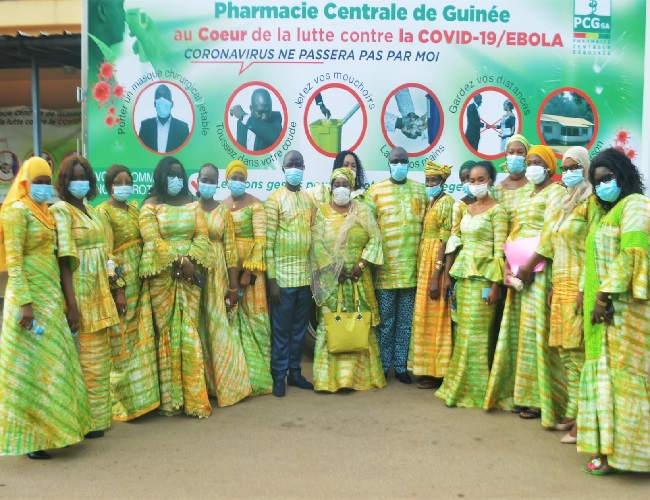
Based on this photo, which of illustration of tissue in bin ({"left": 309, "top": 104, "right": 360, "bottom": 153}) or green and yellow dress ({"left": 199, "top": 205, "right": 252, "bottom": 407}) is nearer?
green and yellow dress ({"left": 199, "top": 205, "right": 252, "bottom": 407})

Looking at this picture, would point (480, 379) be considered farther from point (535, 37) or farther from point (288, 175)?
point (535, 37)

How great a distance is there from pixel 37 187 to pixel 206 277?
1.47m

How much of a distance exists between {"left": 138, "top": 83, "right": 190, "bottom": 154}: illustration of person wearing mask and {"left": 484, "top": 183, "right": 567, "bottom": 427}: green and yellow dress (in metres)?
2.87

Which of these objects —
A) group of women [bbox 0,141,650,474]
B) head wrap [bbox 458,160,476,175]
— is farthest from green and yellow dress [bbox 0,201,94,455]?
head wrap [bbox 458,160,476,175]

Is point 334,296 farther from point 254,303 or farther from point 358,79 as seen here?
point 358,79

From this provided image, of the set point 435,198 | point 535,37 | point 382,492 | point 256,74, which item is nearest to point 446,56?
point 535,37

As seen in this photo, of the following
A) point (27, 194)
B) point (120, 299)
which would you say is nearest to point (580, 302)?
point (120, 299)

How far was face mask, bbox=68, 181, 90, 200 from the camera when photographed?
434 centimetres

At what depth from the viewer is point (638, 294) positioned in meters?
3.69

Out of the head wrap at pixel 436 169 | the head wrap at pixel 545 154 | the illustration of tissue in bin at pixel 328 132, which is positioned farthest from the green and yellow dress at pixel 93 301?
the head wrap at pixel 545 154

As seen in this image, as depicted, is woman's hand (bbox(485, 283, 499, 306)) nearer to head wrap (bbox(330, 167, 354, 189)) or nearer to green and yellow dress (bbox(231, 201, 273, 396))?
head wrap (bbox(330, 167, 354, 189))

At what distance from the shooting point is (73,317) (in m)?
4.28

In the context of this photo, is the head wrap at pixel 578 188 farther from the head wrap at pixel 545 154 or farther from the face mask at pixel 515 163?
the face mask at pixel 515 163

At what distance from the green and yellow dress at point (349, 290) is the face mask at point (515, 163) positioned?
3.71ft
